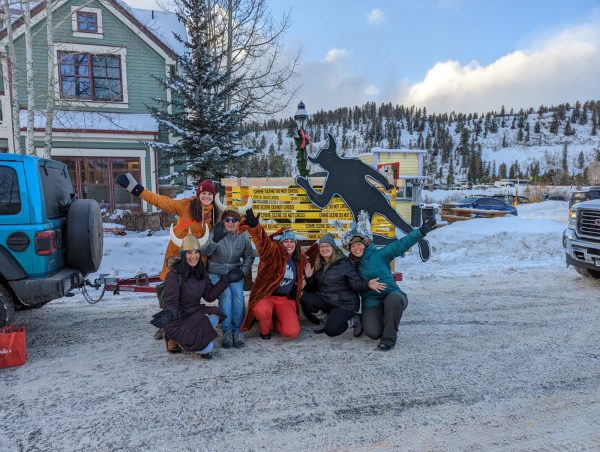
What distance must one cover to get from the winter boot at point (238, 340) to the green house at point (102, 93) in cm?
1125

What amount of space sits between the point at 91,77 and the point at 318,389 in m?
15.6

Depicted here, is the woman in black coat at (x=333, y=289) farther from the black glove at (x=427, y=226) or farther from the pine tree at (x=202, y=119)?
the pine tree at (x=202, y=119)

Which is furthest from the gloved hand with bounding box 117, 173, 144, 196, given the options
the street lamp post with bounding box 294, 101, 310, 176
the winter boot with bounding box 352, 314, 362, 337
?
the street lamp post with bounding box 294, 101, 310, 176

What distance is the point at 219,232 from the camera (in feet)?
15.2

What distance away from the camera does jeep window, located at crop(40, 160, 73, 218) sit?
4.43 meters

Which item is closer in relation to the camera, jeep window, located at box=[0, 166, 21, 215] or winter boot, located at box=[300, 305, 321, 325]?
jeep window, located at box=[0, 166, 21, 215]

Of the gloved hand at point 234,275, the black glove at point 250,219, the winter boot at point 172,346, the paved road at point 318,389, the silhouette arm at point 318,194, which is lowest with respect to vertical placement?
the paved road at point 318,389

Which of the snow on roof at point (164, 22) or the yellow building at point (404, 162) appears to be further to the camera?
the yellow building at point (404, 162)

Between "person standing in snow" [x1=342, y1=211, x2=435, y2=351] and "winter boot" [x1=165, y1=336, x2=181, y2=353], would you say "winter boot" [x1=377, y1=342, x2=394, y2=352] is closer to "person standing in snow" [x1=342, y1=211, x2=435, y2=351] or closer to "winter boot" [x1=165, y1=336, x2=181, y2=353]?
"person standing in snow" [x1=342, y1=211, x2=435, y2=351]

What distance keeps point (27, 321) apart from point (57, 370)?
1842 millimetres

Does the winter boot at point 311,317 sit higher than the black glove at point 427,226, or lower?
lower

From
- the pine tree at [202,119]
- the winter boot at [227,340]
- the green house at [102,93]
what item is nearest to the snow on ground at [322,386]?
the winter boot at [227,340]

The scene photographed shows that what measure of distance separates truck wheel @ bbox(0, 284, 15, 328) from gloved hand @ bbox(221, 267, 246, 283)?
204 centimetres

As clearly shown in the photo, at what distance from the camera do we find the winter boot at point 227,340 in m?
4.41
